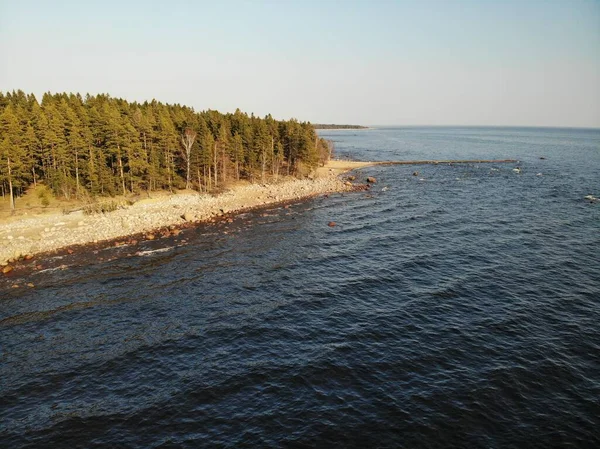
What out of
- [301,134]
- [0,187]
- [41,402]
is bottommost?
[41,402]

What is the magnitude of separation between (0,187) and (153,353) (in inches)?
2570

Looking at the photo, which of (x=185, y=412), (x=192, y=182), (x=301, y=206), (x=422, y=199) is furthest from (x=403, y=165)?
(x=185, y=412)

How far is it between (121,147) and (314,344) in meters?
66.3

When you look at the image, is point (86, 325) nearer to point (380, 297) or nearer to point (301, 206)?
point (380, 297)

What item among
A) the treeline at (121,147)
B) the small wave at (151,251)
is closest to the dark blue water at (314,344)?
the small wave at (151,251)

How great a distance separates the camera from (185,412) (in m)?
23.3

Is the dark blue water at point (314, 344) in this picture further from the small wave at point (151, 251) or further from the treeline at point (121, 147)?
the treeline at point (121, 147)

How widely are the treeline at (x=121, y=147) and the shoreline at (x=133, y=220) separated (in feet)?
25.8

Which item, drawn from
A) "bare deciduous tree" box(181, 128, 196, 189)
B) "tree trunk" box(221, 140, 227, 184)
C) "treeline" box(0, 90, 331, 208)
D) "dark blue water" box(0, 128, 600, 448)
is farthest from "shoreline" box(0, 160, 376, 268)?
"treeline" box(0, 90, 331, 208)

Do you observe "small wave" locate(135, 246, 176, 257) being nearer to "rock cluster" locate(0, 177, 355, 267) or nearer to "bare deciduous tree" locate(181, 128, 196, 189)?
"rock cluster" locate(0, 177, 355, 267)

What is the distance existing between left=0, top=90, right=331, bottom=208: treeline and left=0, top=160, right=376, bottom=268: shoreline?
25.8 feet

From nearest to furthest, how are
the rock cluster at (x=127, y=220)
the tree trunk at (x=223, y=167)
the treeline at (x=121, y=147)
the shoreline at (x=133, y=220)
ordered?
1. the shoreline at (x=133, y=220)
2. the rock cluster at (x=127, y=220)
3. the treeline at (x=121, y=147)
4. the tree trunk at (x=223, y=167)

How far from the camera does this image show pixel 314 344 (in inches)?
1182

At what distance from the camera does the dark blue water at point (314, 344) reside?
2197cm
